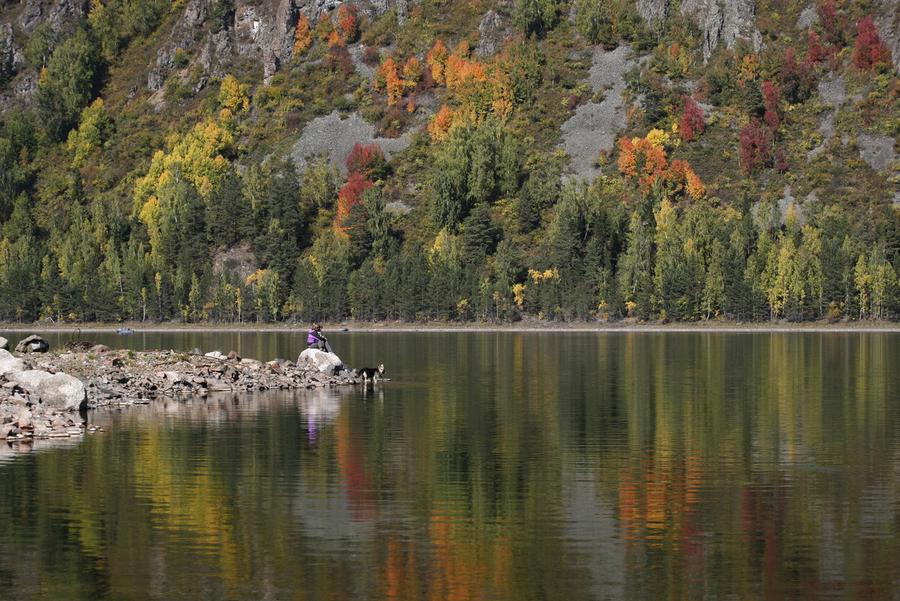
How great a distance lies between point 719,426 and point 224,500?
28030 mm

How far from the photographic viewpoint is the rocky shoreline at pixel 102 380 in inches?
2416

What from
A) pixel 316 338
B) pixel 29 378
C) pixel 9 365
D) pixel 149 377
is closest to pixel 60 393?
pixel 29 378

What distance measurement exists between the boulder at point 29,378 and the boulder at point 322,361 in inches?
1041

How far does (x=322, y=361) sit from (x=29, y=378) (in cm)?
2805

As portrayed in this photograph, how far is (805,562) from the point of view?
34.0m

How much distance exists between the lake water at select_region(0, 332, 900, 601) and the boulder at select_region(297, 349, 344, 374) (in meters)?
11.7

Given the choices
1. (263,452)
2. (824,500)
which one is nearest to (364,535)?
(824,500)

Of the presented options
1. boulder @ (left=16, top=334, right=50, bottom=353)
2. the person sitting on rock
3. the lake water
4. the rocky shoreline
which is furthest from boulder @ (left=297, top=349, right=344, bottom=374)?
boulder @ (left=16, top=334, right=50, bottom=353)

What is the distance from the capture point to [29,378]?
2618 inches

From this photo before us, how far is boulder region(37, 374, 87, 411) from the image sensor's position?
6669cm

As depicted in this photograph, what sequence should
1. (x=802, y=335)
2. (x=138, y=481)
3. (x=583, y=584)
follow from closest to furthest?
(x=583, y=584), (x=138, y=481), (x=802, y=335)

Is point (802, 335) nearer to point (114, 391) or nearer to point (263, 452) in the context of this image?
point (114, 391)

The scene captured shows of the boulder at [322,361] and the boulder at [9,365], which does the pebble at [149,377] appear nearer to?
the boulder at [322,361]

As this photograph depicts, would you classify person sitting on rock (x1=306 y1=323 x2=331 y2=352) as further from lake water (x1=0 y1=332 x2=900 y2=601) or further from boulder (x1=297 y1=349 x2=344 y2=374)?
lake water (x1=0 y1=332 x2=900 y2=601)
